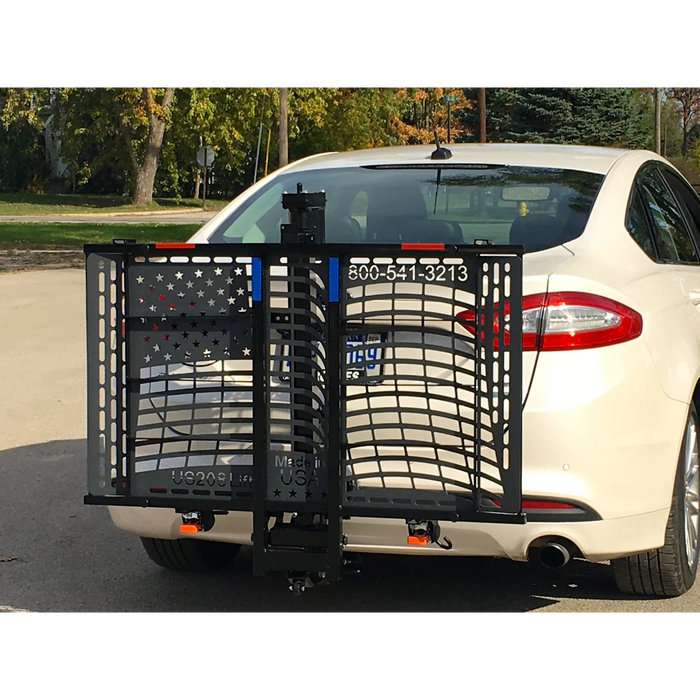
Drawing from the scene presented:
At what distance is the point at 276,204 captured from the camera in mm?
5352

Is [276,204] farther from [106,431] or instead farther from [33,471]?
[33,471]

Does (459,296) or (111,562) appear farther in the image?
(111,562)

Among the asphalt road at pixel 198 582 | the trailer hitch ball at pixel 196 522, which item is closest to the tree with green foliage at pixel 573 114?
the asphalt road at pixel 198 582

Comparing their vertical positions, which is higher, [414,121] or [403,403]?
[414,121]

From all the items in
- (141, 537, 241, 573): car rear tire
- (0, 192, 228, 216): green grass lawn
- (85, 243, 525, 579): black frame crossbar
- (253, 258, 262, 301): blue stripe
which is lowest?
(141, 537, 241, 573): car rear tire

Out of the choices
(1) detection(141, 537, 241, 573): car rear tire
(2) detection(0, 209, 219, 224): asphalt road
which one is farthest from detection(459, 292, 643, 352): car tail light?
(2) detection(0, 209, 219, 224): asphalt road

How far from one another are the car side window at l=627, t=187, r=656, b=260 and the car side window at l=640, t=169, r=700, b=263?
0.11 meters

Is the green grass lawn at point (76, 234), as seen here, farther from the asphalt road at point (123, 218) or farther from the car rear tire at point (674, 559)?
the car rear tire at point (674, 559)

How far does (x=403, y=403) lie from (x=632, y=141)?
58517 mm

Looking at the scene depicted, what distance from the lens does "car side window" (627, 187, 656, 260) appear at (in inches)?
183

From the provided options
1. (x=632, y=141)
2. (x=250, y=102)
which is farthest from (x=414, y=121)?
(x=250, y=102)

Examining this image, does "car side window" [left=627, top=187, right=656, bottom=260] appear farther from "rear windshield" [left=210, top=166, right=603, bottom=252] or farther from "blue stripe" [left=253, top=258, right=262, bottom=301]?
"blue stripe" [left=253, top=258, right=262, bottom=301]

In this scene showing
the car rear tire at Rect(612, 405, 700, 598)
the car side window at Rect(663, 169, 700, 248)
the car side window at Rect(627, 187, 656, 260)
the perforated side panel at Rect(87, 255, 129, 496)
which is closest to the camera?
the perforated side panel at Rect(87, 255, 129, 496)

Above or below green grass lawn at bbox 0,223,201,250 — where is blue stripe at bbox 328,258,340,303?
below
